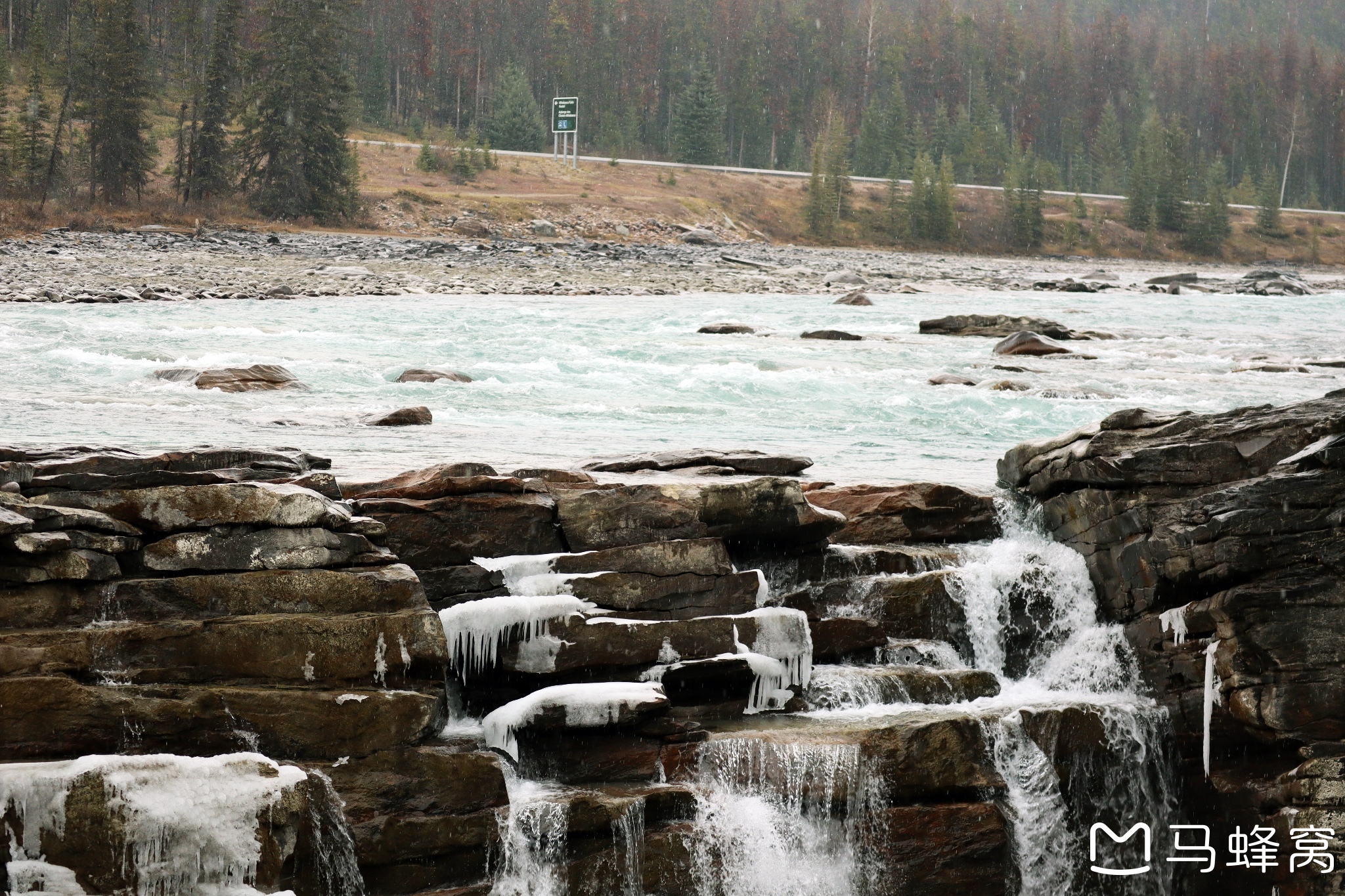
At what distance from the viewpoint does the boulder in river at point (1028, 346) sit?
26578 mm

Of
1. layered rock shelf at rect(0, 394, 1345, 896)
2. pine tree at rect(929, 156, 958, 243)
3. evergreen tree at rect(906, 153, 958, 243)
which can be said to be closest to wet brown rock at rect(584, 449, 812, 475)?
layered rock shelf at rect(0, 394, 1345, 896)

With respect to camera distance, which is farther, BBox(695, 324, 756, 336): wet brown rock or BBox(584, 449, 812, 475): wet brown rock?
BBox(695, 324, 756, 336): wet brown rock

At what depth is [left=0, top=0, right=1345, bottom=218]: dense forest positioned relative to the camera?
58625mm

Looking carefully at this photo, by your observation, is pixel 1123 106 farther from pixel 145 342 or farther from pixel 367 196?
pixel 145 342

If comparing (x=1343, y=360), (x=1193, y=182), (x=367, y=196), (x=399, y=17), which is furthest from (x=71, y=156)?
(x=1193, y=182)

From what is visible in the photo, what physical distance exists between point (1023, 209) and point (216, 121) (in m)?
52.9

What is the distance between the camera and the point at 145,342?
2253 cm

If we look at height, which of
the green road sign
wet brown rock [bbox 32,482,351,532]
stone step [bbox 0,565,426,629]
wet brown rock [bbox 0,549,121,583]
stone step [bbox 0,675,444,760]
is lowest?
stone step [bbox 0,675,444,760]

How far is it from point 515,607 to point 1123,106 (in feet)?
460

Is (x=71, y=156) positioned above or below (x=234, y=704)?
above

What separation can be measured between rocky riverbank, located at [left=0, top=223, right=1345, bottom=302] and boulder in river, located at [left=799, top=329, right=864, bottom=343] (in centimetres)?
1252

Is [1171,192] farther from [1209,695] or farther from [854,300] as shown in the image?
[1209,695]

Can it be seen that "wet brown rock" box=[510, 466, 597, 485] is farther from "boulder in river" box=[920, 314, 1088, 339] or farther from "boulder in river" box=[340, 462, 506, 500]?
"boulder in river" box=[920, 314, 1088, 339]

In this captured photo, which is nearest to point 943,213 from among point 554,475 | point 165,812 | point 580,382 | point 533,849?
point 580,382
